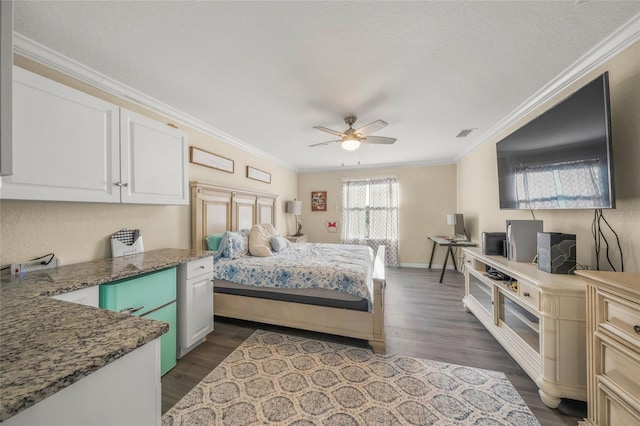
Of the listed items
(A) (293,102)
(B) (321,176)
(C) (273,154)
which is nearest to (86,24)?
(A) (293,102)

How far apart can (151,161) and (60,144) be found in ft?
1.92

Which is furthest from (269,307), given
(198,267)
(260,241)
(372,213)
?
(372,213)

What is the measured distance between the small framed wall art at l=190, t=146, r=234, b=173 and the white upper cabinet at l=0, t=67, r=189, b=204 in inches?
27.6

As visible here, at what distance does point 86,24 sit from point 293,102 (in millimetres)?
1552

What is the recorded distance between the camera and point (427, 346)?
7.23 ft

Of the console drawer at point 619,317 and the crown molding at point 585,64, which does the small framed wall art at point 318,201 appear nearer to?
the crown molding at point 585,64

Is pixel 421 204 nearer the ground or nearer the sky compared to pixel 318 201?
nearer the ground

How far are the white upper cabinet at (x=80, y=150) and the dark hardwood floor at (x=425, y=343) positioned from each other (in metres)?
1.46

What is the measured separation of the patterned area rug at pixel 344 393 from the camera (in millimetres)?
1453

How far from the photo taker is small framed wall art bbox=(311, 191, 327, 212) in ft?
19.6

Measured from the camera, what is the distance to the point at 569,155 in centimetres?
177

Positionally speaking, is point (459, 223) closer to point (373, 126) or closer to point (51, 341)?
point (373, 126)

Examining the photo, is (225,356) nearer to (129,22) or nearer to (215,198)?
(215,198)

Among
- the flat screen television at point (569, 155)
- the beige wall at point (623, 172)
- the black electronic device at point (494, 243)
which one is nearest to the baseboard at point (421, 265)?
the black electronic device at point (494, 243)
